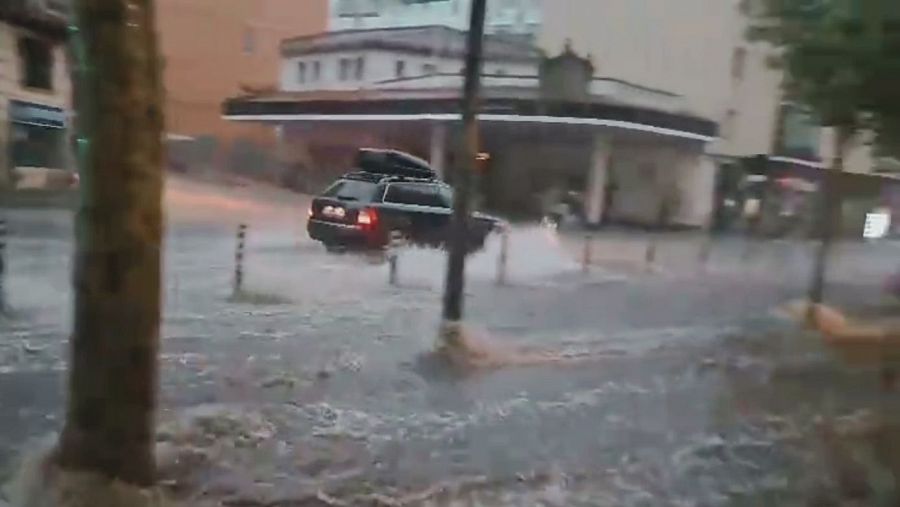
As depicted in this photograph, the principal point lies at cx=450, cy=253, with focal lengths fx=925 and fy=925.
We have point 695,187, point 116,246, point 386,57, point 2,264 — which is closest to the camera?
point 116,246

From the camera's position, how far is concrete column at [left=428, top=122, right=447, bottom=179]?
137 centimetres

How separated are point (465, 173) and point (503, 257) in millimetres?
146

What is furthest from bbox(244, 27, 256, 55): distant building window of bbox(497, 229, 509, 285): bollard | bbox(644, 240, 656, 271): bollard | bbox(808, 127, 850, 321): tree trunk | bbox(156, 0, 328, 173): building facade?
bbox(808, 127, 850, 321): tree trunk

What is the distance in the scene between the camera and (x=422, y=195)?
54.0 inches

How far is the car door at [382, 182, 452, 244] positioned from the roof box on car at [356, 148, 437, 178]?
0.07ft

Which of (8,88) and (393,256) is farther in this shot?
(393,256)

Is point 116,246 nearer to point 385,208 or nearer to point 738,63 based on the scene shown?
point 385,208

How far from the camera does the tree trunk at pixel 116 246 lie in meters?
1.11

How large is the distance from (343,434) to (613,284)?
19.3 inches

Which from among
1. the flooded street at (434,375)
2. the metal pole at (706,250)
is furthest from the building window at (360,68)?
the metal pole at (706,250)

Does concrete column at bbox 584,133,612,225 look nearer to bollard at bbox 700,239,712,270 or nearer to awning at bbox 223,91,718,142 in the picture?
awning at bbox 223,91,718,142

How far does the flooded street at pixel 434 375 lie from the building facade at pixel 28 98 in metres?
0.08

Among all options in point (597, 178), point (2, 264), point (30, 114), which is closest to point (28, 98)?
point (30, 114)

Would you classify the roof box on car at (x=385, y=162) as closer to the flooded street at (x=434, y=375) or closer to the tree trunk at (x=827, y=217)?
the flooded street at (x=434, y=375)
